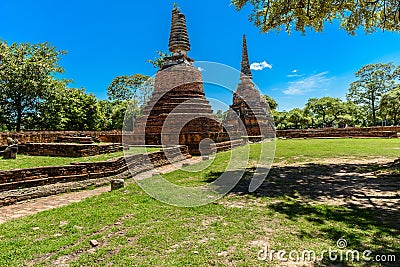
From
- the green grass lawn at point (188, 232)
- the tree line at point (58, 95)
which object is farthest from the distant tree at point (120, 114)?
the green grass lawn at point (188, 232)

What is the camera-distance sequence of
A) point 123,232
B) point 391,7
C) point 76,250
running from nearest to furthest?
point 76,250
point 123,232
point 391,7

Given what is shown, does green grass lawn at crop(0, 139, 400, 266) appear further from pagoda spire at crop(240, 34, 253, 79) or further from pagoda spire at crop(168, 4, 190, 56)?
pagoda spire at crop(240, 34, 253, 79)

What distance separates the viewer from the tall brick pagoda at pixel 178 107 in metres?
17.5

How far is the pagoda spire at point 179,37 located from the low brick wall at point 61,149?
37.3ft

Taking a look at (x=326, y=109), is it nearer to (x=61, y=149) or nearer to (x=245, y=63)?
(x=245, y=63)

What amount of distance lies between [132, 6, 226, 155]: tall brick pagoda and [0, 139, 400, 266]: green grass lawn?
1140cm

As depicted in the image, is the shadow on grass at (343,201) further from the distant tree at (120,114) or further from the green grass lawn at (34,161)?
the distant tree at (120,114)

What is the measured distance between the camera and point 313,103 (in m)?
53.7

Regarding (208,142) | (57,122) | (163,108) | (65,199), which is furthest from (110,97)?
(65,199)

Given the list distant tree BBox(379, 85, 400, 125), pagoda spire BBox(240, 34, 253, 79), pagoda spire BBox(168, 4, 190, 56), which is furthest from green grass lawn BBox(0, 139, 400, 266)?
distant tree BBox(379, 85, 400, 125)

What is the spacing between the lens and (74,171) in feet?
26.5

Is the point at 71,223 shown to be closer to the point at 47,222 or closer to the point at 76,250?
the point at 47,222

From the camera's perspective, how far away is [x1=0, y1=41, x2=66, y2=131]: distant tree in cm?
2325

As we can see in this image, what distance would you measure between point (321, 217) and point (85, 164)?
6.94 meters
